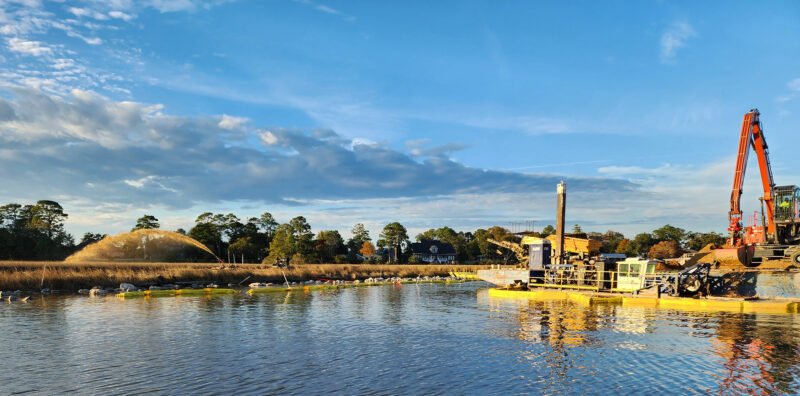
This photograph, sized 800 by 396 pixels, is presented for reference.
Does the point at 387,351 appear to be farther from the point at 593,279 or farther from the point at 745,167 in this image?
the point at 745,167

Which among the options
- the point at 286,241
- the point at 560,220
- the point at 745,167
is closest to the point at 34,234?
the point at 286,241

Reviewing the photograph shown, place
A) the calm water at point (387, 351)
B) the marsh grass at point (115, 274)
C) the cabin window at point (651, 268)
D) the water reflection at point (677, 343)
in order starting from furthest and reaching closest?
the marsh grass at point (115, 274) → the cabin window at point (651, 268) → the water reflection at point (677, 343) → the calm water at point (387, 351)

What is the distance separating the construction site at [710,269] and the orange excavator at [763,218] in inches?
3.5

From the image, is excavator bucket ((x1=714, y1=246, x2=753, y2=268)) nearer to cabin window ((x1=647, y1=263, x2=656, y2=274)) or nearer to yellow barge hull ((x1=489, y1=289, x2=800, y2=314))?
cabin window ((x1=647, y1=263, x2=656, y2=274))

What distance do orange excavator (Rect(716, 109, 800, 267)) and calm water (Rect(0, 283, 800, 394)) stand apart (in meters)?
22.4

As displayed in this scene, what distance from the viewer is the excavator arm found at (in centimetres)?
6097

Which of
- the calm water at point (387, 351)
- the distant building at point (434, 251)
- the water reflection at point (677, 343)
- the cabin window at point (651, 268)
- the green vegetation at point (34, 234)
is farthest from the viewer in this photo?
the distant building at point (434, 251)

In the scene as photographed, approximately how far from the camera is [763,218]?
58.4m

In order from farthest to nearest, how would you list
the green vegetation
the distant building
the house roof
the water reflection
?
the house roof
the distant building
the green vegetation
the water reflection

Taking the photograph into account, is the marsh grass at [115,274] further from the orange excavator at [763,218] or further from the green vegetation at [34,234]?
the orange excavator at [763,218]


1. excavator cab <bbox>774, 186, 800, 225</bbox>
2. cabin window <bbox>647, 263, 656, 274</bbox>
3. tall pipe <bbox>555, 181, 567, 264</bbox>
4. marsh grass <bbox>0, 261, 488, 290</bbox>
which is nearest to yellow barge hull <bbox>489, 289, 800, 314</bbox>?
cabin window <bbox>647, 263, 656, 274</bbox>

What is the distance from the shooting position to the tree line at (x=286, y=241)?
101m

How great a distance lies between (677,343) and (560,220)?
32.7 m

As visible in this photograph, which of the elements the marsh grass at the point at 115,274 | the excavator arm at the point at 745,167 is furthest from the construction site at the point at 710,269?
the marsh grass at the point at 115,274
